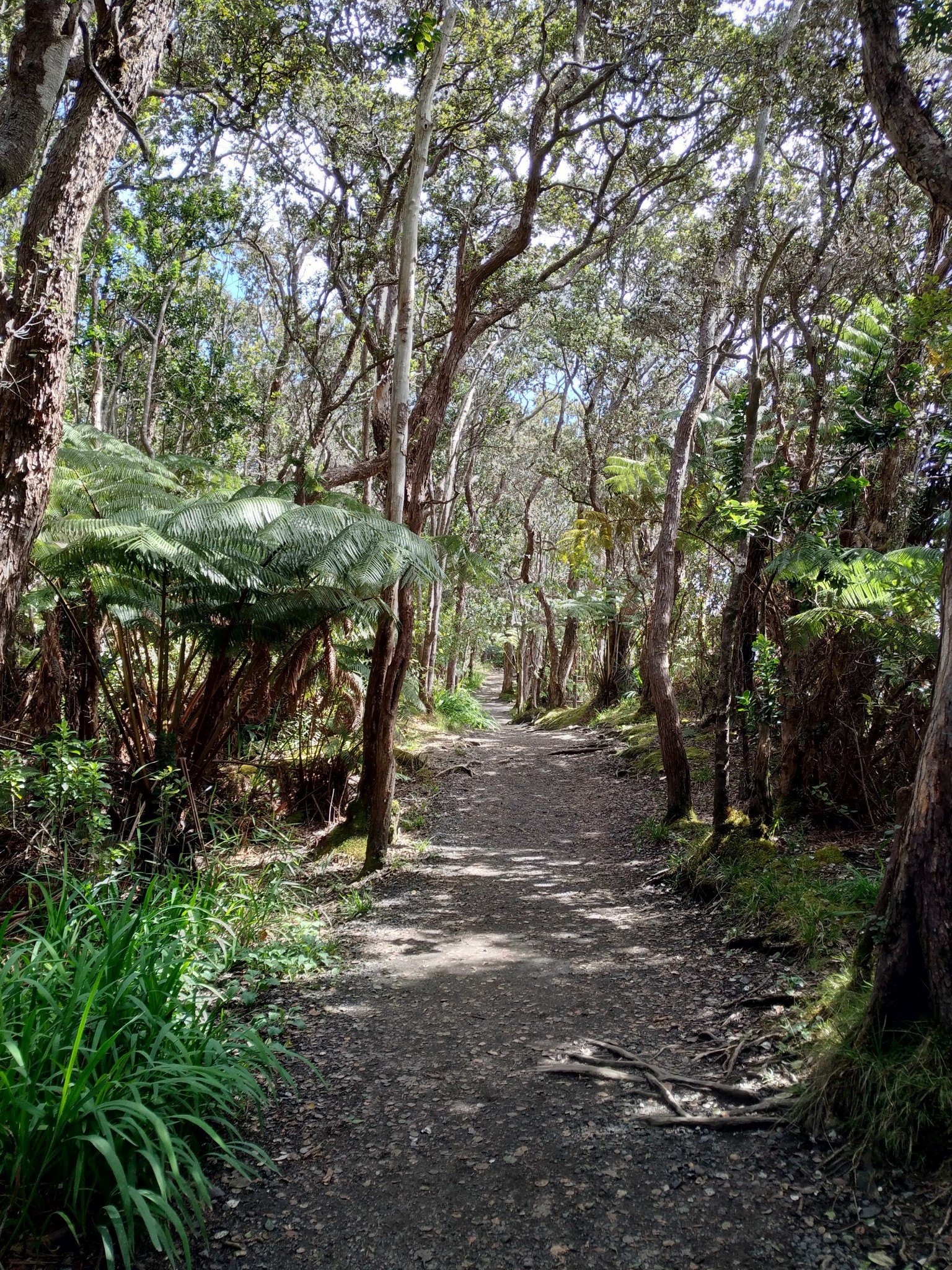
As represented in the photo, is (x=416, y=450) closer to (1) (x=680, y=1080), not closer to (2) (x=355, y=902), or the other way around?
(2) (x=355, y=902)

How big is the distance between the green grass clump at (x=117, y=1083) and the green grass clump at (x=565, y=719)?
1600cm

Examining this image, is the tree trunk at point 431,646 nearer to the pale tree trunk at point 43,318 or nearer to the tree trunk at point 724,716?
the tree trunk at point 724,716

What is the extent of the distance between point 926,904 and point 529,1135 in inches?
71.9

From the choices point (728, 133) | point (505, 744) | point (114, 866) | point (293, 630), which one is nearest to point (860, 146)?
point (728, 133)

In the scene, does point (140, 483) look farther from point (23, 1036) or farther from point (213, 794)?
point (23, 1036)

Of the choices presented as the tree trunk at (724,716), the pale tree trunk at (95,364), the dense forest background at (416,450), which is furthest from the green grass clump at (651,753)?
the pale tree trunk at (95,364)

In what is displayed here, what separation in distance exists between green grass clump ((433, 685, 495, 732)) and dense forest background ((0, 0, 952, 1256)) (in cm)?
444

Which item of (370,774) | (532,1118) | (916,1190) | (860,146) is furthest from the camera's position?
(860,146)

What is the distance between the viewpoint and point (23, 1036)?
103 inches

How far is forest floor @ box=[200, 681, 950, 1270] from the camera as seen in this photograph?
8.18 ft

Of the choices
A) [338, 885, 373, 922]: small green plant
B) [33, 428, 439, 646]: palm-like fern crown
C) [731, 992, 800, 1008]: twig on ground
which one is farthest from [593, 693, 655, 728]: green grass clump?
[731, 992, 800, 1008]: twig on ground

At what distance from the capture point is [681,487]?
8336 millimetres

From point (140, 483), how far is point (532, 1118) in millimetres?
5623

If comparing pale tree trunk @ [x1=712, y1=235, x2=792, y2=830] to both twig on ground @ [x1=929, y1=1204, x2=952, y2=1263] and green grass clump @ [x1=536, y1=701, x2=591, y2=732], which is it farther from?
green grass clump @ [x1=536, y1=701, x2=591, y2=732]
